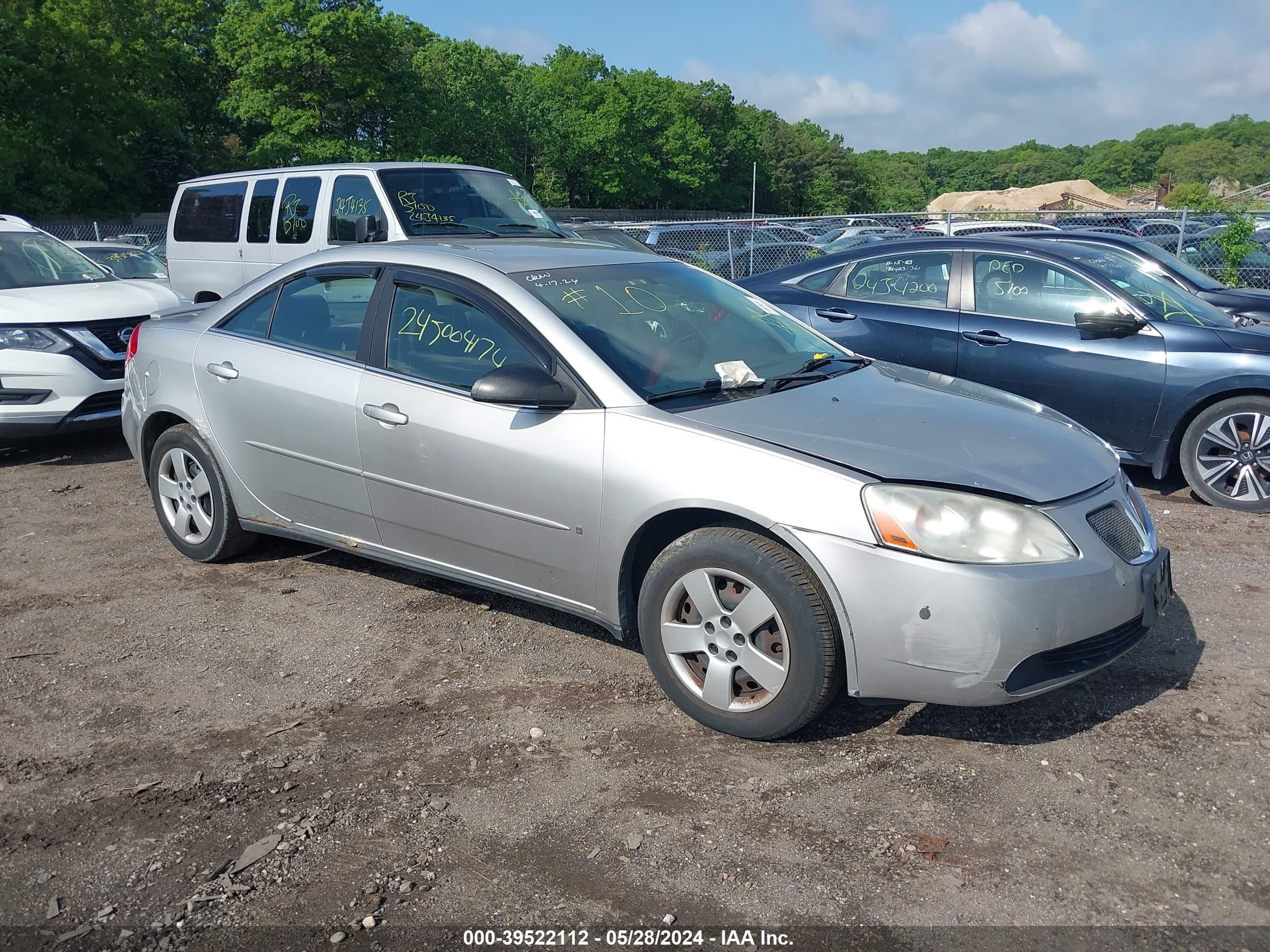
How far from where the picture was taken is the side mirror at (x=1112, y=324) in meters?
6.58

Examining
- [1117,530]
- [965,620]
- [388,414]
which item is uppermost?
[388,414]

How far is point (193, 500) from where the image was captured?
17.7ft

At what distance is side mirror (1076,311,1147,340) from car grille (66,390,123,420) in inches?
263

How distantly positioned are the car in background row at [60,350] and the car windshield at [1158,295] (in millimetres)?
7003

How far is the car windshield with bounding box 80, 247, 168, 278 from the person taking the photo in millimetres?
12250

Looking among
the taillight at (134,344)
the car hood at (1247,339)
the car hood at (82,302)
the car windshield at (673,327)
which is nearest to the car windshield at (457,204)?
the car hood at (82,302)

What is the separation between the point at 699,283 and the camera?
4875 mm

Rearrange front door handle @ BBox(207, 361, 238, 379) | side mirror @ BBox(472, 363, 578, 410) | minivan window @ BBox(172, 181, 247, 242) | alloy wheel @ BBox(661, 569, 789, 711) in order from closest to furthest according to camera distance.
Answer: alloy wheel @ BBox(661, 569, 789, 711) < side mirror @ BBox(472, 363, 578, 410) < front door handle @ BBox(207, 361, 238, 379) < minivan window @ BBox(172, 181, 247, 242)

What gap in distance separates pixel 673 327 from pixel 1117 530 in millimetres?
1858

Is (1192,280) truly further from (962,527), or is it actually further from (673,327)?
(962,527)

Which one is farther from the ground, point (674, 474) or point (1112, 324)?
point (1112, 324)

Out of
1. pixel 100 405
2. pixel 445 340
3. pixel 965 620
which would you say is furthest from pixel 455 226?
pixel 965 620

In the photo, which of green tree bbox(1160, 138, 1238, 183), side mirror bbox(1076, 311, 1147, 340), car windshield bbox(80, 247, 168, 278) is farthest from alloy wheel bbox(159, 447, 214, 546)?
green tree bbox(1160, 138, 1238, 183)

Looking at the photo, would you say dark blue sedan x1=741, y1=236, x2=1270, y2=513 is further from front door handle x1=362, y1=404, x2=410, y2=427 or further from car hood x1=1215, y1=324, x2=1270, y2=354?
front door handle x1=362, y1=404, x2=410, y2=427
